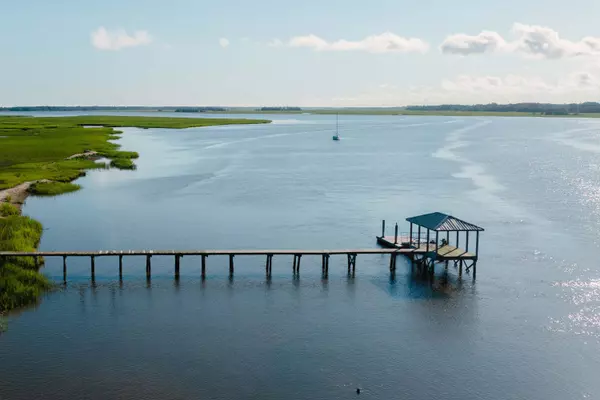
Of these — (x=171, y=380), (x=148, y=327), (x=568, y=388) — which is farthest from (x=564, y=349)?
(x=148, y=327)

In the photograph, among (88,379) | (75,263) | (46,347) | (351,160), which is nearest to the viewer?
(88,379)

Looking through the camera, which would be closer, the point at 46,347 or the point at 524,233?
the point at 46,347

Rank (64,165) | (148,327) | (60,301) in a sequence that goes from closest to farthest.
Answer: (148,327)
(60,301)
(64,165)

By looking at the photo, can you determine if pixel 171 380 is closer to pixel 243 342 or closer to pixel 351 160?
pixel 243 342

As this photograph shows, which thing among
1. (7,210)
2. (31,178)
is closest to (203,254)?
(7,210)

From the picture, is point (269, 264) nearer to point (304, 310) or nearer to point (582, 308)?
point (304, 310)

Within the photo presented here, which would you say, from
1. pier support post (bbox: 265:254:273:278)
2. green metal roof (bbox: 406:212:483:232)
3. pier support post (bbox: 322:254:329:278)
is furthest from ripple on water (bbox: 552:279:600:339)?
pier support post (bbox: 265:254:273:278)

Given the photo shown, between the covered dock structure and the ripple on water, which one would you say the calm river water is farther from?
the covered dock structure
